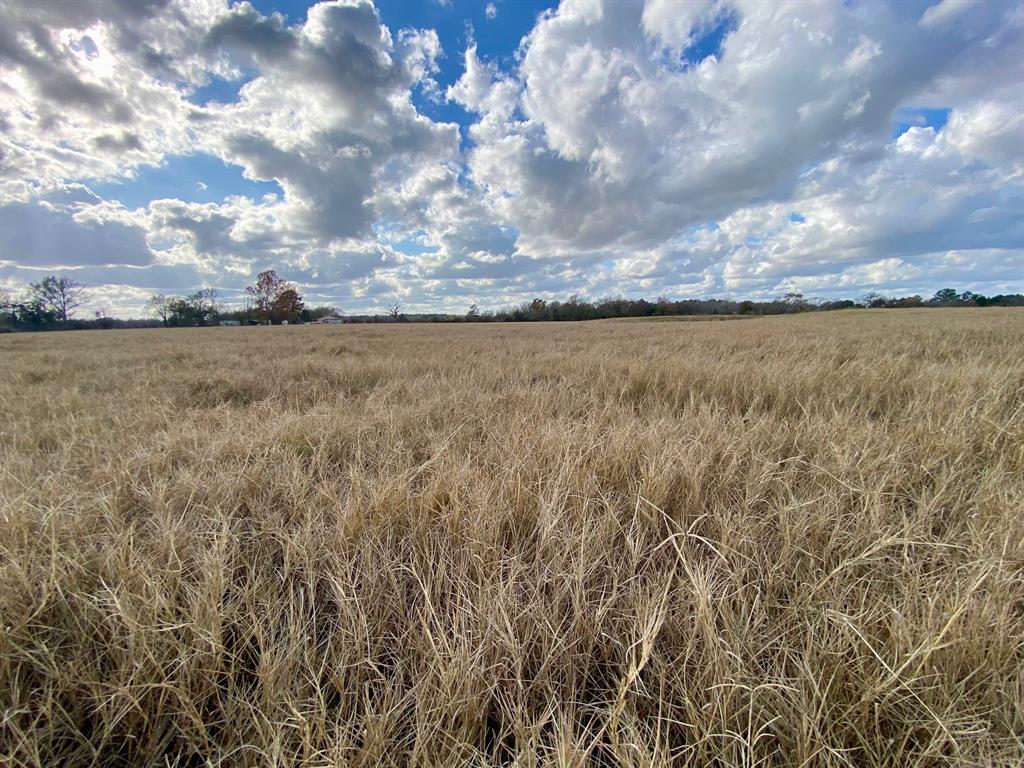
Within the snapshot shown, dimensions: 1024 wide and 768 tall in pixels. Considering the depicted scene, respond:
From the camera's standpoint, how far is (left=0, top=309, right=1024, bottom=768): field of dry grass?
884mm

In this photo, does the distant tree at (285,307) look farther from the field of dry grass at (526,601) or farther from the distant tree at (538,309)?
the field of dry grass at (526,601)

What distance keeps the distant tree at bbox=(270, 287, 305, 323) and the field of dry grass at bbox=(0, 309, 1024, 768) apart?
277 feet

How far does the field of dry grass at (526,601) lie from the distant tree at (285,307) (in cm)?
8454

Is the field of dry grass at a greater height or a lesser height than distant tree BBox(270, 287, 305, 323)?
lesser

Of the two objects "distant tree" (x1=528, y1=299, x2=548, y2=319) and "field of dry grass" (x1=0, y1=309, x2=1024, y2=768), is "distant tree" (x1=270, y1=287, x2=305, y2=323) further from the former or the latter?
"field of dry grass" (x1=0, y1=309, x2=1024, y2=768)

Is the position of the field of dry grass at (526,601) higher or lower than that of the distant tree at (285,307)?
lower

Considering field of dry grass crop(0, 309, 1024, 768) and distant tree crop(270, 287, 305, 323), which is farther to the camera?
distant tree crop(270, 287, 305, 323)

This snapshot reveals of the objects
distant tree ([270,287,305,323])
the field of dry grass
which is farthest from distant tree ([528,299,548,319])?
the field of dry grass

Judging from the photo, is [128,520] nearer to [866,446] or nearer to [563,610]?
[563,610]

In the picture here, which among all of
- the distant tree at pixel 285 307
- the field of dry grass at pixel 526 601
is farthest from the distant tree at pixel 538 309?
the field of dry grass at pixel 526 601

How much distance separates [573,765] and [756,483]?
152 cm

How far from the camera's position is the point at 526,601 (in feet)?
4.19

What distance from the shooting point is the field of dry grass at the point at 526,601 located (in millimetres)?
884

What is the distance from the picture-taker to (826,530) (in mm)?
1488
